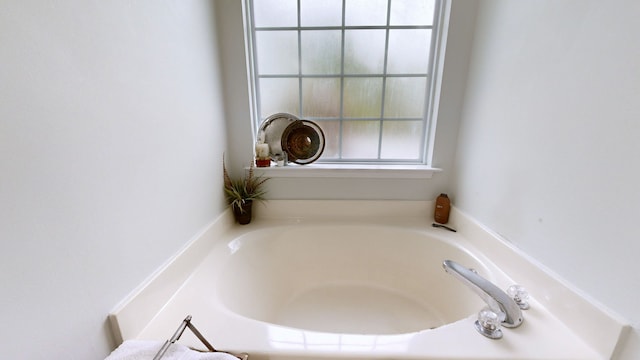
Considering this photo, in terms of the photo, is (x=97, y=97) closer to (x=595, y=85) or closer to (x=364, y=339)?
(x=364, y=339)

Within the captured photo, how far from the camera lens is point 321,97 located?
1510 millimetres

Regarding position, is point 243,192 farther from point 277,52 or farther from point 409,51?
point 409,51

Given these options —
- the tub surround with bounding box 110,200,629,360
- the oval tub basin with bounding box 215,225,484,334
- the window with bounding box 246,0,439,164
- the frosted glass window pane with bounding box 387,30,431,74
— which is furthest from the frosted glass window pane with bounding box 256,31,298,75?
the tub surround with bounding box 110,200,629,360

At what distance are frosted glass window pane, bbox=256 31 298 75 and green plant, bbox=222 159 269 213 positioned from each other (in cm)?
62

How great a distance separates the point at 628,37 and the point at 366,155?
3.57ft

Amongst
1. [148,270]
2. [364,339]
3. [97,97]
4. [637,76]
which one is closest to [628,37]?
[637,76]

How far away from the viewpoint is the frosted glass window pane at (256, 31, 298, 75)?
1.44m

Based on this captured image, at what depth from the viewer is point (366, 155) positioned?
157cm

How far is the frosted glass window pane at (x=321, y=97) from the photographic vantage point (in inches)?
58.6

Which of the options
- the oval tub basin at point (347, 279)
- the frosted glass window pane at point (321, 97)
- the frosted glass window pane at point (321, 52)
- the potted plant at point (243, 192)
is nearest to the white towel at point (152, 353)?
the oval tub basin at point (347, 279)

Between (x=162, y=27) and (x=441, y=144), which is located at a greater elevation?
(x=162, y=27)

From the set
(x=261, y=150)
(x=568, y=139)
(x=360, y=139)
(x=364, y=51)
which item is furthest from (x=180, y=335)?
(x=364, y=51)

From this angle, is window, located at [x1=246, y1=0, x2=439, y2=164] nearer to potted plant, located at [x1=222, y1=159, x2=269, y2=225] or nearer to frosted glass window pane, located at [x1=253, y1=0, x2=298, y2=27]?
frosted glass window pane, located at [x1=253, y1=0, x2=298, y2=27]

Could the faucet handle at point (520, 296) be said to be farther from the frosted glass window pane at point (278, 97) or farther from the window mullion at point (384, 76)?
the frosted glass window pane at point (278, 97)
